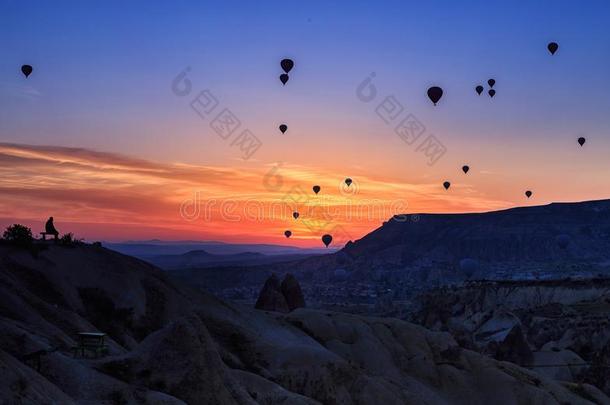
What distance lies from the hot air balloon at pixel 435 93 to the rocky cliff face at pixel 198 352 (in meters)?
→ 23.1

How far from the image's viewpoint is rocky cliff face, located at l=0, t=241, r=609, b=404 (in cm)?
2667

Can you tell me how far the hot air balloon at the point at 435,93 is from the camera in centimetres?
7238

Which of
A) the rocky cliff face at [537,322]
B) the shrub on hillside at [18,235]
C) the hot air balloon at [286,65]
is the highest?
the hot air balloon at [286,65]

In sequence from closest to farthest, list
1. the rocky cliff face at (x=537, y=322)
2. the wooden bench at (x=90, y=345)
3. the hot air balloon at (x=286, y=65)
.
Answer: the wooden bench at (x=90, y=345) → the hot air balloon at (x=286, y=65) → the rocky cliff face at (x=537, y=322)

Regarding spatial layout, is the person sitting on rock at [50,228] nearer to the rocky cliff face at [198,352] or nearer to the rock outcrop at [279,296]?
the rocky cliff face at [198,352]

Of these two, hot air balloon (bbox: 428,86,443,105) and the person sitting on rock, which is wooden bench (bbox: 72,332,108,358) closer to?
the person sitting on rock

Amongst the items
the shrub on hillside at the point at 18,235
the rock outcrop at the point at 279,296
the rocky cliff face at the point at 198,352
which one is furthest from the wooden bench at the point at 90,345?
the rock outcrop at the point at 279,296

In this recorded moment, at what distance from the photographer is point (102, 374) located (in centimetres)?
2681

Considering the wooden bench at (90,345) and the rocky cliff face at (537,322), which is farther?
the rocky cliff face at (537,322)

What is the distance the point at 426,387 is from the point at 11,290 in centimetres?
2620

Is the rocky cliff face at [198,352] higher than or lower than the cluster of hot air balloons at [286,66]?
lower

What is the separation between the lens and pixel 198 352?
1155 inches

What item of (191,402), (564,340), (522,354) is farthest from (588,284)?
(191,402)

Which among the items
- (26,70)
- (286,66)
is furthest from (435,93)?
(26,70)
